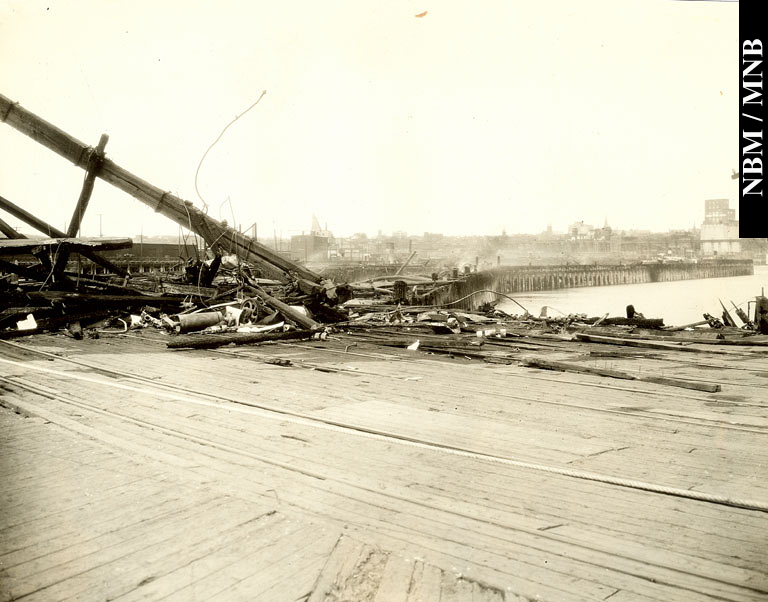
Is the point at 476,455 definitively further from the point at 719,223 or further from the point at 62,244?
the point at 719,223

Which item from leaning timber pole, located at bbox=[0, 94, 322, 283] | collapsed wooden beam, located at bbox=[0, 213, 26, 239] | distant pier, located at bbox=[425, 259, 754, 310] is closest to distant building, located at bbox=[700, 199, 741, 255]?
distant pier, located at bbox=[425, 259, 754, 310]

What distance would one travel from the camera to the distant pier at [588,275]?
5509 cm

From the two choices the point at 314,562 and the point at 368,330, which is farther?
the point at 368,330

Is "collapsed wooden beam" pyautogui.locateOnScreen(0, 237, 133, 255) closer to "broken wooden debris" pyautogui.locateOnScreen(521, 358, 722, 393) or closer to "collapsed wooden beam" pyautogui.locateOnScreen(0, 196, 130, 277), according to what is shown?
"collapsed wooden beam" pyautogui.locateOnScreen(0, 196, 130, 277)

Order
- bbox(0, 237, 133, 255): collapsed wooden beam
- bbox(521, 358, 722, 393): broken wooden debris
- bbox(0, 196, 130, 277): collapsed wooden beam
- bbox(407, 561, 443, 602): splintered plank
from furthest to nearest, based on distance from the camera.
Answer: bbox(0, 196, 130, 277): collapsed wooden beam → bbox(0, 237, 133, 255): collapsed wooden beam → bbox(521, 358, 722, 393): broken wooden debris → bbox(407, 561, 443, 602): splintered plank

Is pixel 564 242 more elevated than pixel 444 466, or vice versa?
pixel 564 242

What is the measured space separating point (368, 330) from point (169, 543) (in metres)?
9.90

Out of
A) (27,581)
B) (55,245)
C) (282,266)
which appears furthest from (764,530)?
(55,245)

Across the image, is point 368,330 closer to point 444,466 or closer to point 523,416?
point 523,416

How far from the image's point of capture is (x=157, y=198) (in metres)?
14.8

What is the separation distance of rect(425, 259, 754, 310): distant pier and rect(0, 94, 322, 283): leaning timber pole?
22.6 m

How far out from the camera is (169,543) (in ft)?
9.97

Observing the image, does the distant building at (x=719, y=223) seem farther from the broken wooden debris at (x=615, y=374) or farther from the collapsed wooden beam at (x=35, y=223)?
the collapsed wooden beam at (x=35, y=223)

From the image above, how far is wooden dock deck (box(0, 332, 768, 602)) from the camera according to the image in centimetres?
272
